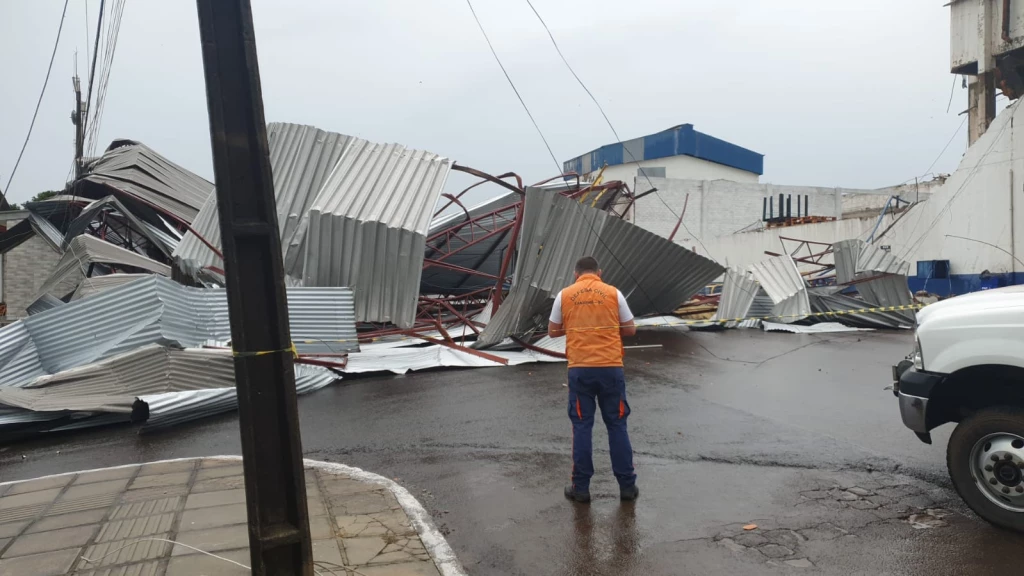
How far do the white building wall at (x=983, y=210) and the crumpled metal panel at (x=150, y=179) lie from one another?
2239cm

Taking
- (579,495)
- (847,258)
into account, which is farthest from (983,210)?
(579,495)

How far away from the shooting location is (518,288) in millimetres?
11273

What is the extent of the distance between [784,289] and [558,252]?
25.4ft

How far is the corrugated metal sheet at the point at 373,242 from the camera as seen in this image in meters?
10.9

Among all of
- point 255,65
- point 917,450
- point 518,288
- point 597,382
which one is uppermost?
point 255,65

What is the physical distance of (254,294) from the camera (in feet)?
10.3

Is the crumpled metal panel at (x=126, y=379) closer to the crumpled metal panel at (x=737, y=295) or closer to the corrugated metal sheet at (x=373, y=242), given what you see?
the corrugated metal sheet at (x=373, y=242)

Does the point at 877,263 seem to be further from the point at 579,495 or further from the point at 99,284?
the point at 99,284

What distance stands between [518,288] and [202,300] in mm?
4804

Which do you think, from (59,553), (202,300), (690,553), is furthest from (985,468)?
(202,300)

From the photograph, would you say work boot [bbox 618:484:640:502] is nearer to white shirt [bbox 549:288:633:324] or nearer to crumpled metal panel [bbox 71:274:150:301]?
white shirt [bbox 549:288:633:324]

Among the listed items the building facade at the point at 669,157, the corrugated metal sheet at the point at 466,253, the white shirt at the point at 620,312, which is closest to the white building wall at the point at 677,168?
the building facade at the point at 669,157

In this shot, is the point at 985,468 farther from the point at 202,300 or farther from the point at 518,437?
the point at 202,300

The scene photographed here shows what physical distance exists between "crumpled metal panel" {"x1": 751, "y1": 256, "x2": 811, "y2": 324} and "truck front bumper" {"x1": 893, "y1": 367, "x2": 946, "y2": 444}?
40.7 feet
